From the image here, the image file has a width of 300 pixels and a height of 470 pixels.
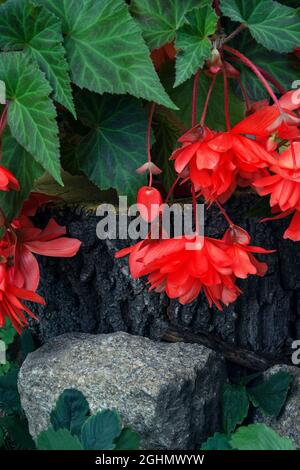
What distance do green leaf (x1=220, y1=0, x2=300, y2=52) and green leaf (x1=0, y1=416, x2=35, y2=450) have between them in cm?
68

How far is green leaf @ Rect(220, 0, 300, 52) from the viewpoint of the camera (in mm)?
1001

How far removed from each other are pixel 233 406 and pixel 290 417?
0.28ft

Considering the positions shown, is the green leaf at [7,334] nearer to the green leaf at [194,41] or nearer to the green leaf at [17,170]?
the green leaf at [17,170]

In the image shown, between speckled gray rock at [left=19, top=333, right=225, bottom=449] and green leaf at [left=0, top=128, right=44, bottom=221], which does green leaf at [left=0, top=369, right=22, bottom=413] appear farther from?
green leaf at [left=0, top=128, right=44, bottom=221]

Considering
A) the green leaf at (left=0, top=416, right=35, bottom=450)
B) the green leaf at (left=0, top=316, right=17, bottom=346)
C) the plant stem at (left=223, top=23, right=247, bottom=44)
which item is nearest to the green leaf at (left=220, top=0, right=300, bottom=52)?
the plant stem at (left=223, top=23, right=247, bottom=44)

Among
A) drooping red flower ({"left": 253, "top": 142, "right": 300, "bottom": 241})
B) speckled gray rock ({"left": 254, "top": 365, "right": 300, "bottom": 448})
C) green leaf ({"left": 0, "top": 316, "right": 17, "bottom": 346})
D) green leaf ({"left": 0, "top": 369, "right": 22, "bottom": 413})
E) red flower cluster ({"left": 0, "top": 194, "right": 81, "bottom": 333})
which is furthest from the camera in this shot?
green leaf ({"left": 0, "top": 316, "right": 17, "bottom": 346})

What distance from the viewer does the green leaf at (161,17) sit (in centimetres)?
103

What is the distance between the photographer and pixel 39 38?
100 centimetres

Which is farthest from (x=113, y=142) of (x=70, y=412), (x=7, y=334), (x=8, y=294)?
(x=7, y=334)

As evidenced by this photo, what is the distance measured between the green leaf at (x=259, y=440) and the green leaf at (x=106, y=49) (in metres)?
0.42

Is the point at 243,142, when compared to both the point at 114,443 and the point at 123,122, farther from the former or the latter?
the point at 114,443

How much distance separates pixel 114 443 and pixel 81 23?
1.73 feet

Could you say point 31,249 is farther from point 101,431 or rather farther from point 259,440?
point 259,440
